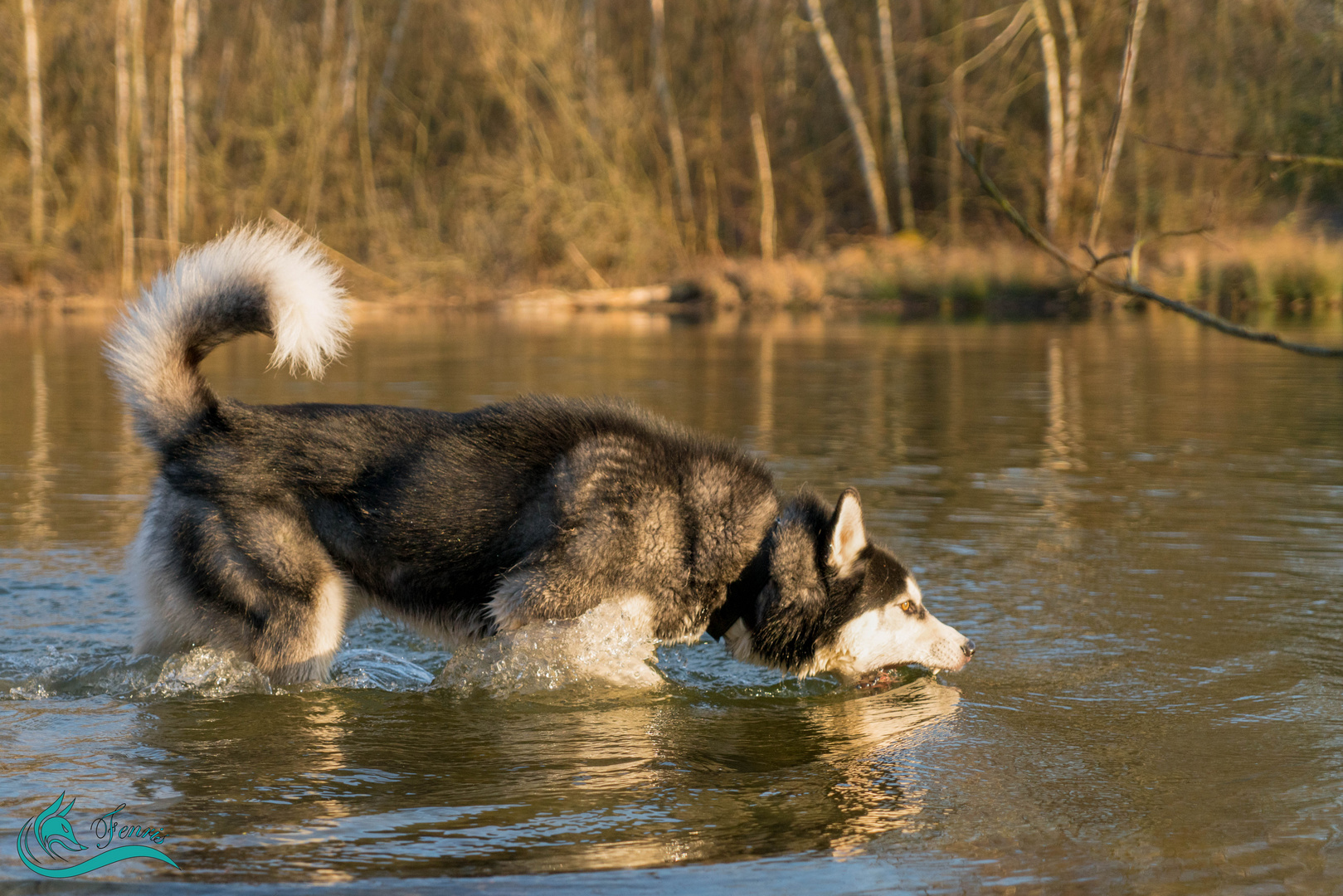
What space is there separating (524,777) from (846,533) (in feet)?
5.55

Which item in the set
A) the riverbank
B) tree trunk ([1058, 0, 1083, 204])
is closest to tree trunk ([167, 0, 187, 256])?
the riverbank

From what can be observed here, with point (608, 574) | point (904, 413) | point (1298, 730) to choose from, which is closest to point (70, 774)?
point (608, 574)

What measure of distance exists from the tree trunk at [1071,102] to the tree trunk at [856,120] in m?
5.61

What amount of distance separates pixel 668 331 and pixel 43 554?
19.6m

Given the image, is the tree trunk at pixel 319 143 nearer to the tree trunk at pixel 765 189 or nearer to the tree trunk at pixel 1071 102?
the tree trunk at pixel 765 189

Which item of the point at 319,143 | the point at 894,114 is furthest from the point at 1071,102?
the point at 319,143

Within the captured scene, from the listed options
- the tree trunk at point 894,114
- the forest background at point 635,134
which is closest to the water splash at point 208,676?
the forest background at point 635,134

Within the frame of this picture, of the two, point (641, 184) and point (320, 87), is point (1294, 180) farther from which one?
point (320, 87)

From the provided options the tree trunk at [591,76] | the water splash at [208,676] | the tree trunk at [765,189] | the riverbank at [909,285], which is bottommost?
the water splash at [208,676]

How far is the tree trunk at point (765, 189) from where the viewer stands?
36344 millimetres

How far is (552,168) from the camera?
33750mm

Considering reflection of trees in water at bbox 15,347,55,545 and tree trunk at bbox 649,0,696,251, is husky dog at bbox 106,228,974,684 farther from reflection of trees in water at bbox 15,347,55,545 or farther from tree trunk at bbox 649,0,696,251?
tree trunk at bbox 649,0,696,251

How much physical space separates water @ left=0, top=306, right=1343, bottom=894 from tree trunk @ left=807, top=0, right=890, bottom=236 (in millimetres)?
27402

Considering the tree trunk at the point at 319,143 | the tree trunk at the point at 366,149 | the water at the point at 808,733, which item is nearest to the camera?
the water at the point at 808,733
